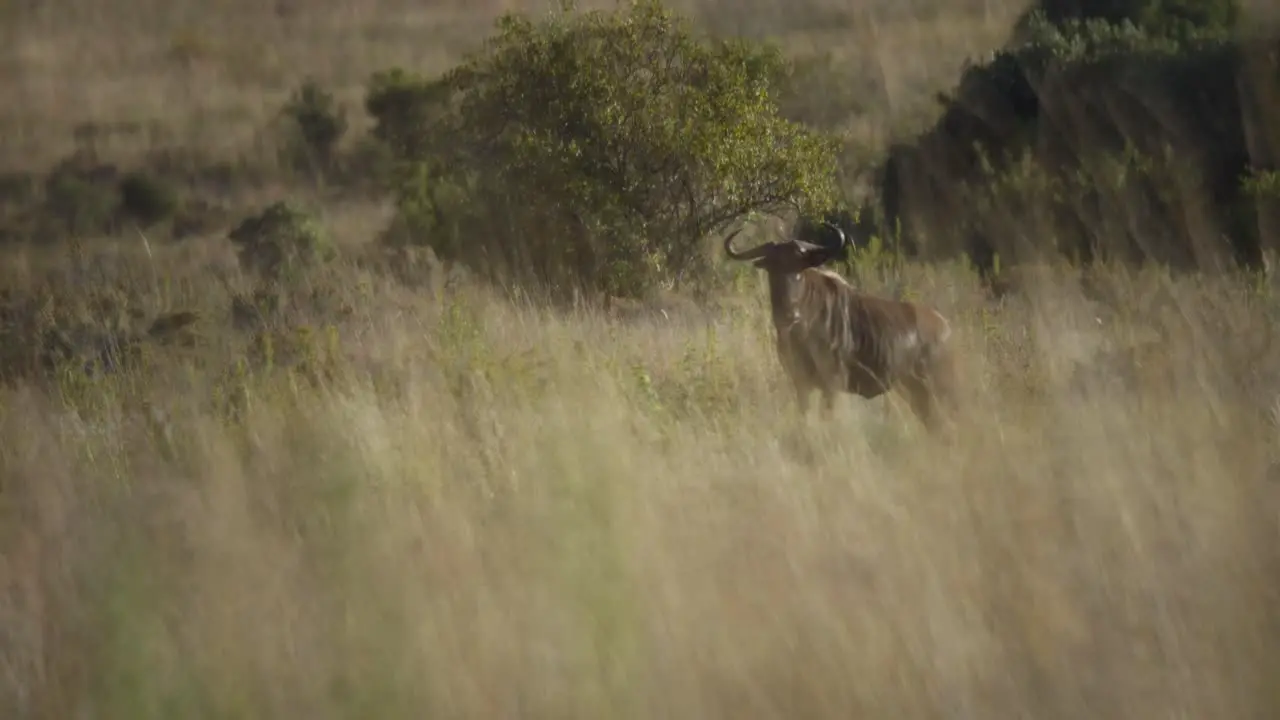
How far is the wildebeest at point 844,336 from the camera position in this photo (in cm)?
595

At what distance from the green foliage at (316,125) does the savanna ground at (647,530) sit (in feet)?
36.3

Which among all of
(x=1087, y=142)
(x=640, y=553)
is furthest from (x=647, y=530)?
(x=1087, y=142)

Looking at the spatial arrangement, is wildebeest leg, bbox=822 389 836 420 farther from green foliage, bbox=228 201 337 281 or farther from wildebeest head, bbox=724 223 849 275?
green foliage, bbox=228 201 337 281

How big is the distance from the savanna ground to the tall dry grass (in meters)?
0.01

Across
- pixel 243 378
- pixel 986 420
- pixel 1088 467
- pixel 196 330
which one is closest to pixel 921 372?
pixel 986 420

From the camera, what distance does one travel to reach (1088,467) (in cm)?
397

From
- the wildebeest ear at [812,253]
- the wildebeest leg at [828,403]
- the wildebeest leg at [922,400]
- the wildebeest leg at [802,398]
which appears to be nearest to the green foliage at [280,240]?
the wildebeest ear at [812,253]

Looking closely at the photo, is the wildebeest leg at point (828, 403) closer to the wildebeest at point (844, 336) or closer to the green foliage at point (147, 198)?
the wildebeest at point (844, 336)

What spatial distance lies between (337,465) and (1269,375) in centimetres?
429

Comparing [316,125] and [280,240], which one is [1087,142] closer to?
[280,240]

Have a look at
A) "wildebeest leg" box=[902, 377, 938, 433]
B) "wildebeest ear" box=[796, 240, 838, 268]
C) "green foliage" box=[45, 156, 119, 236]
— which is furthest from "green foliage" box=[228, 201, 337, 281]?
"wildebeest leg" box=[902, 377, 938, 433]

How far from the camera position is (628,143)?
11.2 m

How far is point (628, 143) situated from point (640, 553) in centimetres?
815

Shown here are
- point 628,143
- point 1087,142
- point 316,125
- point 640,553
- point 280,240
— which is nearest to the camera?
point 640,553
